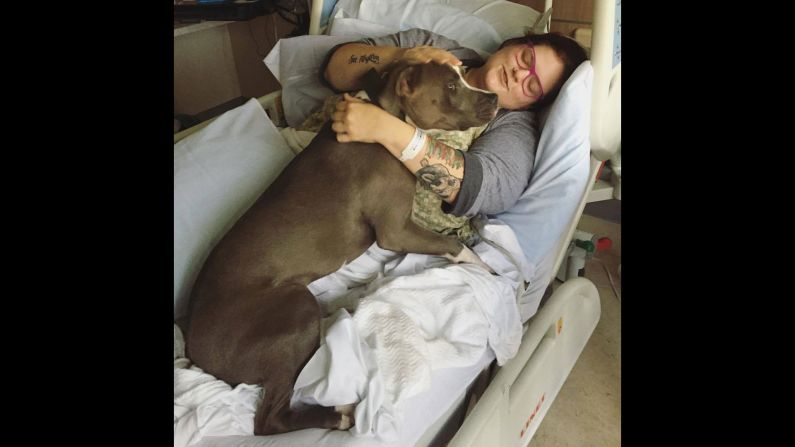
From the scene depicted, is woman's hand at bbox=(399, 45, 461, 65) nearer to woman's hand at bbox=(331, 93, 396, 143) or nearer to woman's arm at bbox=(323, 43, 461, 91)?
woman's arm at bbox=(323, 43, 461, 91)

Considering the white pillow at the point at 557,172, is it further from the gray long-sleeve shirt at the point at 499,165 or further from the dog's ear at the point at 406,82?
the dog's ear at the point at 406,82

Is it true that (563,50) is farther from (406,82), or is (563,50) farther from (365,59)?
(365,59)

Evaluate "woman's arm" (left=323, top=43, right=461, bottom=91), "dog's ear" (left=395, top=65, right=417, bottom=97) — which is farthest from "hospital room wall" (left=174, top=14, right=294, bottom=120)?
"dog's ear" (left=395, top=65, right=417, bottom=97)

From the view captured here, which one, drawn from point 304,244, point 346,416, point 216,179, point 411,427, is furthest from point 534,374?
point 216,179

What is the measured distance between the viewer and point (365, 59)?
165 cm

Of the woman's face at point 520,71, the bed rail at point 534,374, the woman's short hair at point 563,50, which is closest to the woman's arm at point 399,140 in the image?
the woman's face at point 520,71

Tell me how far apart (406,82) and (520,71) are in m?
0.35

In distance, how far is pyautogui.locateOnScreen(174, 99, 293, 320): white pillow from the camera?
53.2 inches

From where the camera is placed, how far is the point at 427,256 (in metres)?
1.43

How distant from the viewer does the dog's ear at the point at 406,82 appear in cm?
130

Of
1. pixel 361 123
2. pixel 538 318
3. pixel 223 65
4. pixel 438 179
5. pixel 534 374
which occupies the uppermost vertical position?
pixel 361 123
